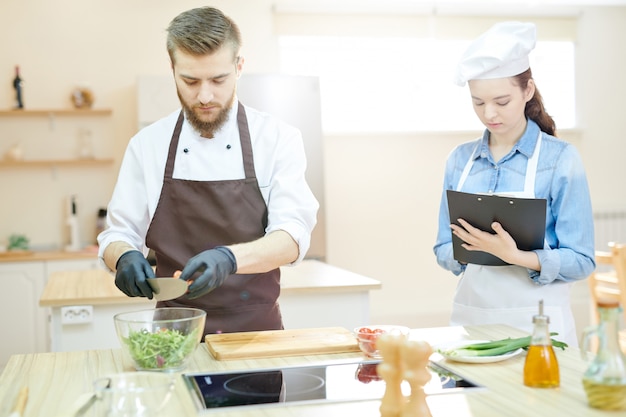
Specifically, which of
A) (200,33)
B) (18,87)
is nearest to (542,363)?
(200,33)

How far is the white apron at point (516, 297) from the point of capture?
2184 mm

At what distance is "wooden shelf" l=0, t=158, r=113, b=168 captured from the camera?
208 inches

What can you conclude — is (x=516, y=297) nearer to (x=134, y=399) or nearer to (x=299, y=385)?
(x=299, y=385)

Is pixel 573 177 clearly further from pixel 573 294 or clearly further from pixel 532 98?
pixel 573 294

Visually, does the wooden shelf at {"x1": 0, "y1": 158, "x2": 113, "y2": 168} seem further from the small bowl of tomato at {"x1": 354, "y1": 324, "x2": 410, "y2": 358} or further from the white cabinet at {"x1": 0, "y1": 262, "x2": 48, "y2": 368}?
the small bowl of tomato at {"x1": 354, "y1": 324, "x2": 410, "y2": 358}

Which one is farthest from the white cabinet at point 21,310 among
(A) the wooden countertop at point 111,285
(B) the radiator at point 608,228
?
(B) the radiator at point 608,228

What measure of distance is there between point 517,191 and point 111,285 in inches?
64.7

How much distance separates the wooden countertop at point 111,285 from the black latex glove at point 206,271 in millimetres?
1147

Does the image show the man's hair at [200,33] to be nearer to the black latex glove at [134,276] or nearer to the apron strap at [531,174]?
the black latex glove at [134,276]

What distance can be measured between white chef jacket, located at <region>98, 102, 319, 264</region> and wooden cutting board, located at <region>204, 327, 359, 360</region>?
0.32 metres

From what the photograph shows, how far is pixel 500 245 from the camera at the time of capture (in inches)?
82.3

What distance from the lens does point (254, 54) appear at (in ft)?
18.8

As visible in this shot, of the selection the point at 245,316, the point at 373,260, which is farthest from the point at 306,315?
the point at 373,260

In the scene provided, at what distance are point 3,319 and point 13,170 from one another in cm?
115
